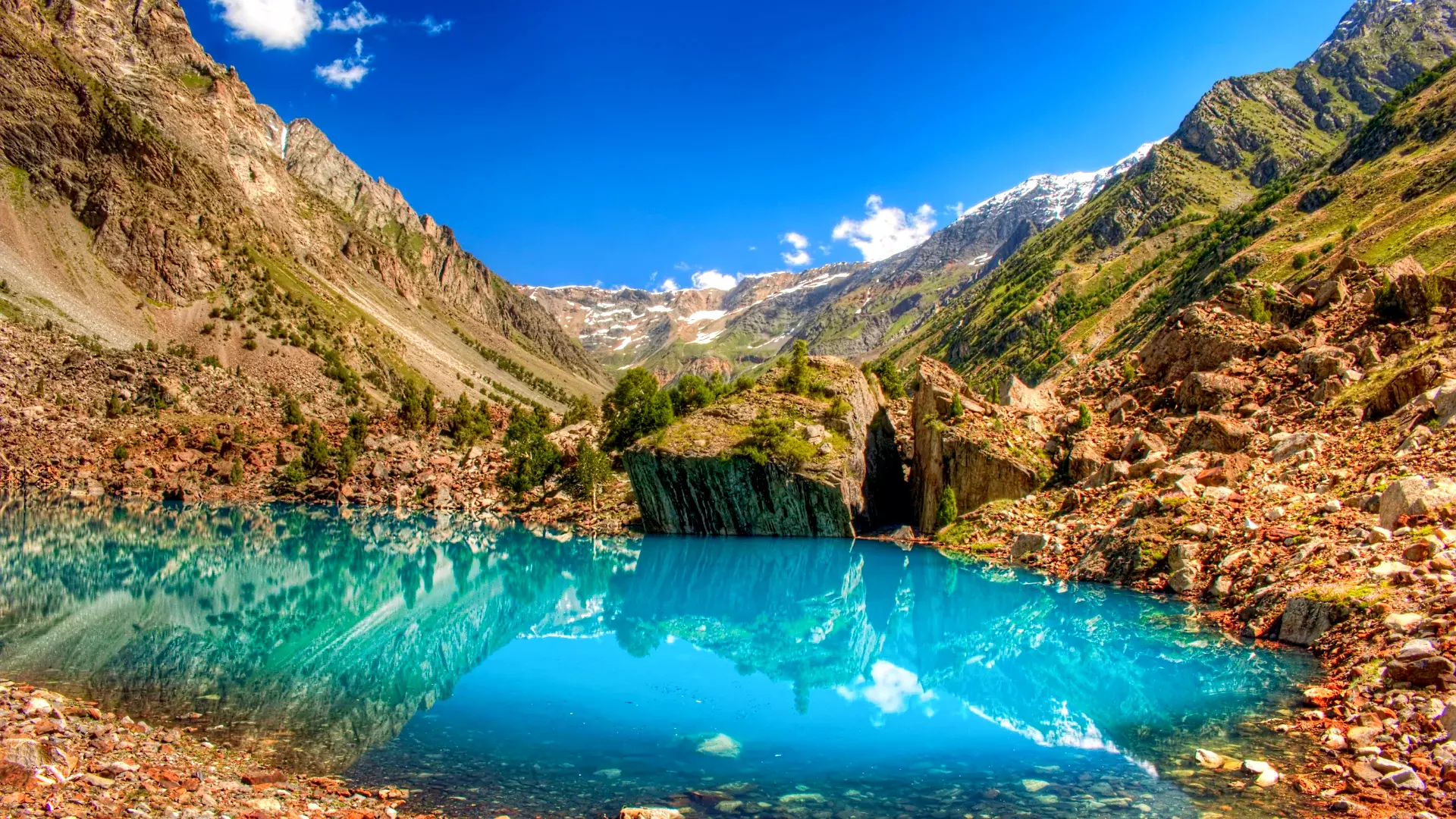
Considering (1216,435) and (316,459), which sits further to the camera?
(316,459)

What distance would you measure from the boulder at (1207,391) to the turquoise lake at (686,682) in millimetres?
15238

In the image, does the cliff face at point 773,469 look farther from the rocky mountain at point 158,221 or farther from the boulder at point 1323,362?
the rocky mountain at point 158,221

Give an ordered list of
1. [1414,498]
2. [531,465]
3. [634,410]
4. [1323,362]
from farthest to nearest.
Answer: [634,410] < [531,465] < [1323,362] < [1414,498]

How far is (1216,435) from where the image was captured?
33.4 meters

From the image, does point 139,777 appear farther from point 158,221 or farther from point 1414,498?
point 158,221

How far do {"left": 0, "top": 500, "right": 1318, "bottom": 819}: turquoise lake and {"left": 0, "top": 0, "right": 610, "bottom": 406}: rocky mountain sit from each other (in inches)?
3720

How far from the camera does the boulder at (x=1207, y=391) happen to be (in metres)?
36.8

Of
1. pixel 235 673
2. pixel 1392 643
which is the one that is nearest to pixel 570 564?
pixel 235 673

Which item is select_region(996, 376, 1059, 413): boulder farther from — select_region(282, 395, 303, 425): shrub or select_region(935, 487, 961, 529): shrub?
select_region(282, 395, 303, 425): shrub

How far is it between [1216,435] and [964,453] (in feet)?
47.9

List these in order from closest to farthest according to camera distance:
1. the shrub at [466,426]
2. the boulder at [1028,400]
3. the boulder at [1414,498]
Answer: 1. the boulder at [1414,498]
2. the boulder at [1028,400]
3. the shrub at [466,426]

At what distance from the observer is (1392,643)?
13.8 metres

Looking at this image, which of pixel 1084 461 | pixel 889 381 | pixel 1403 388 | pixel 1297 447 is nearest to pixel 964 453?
pixel 1084 461

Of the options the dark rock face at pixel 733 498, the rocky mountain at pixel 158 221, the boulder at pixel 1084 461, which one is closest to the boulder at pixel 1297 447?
the boulder at pixel 1084 461
